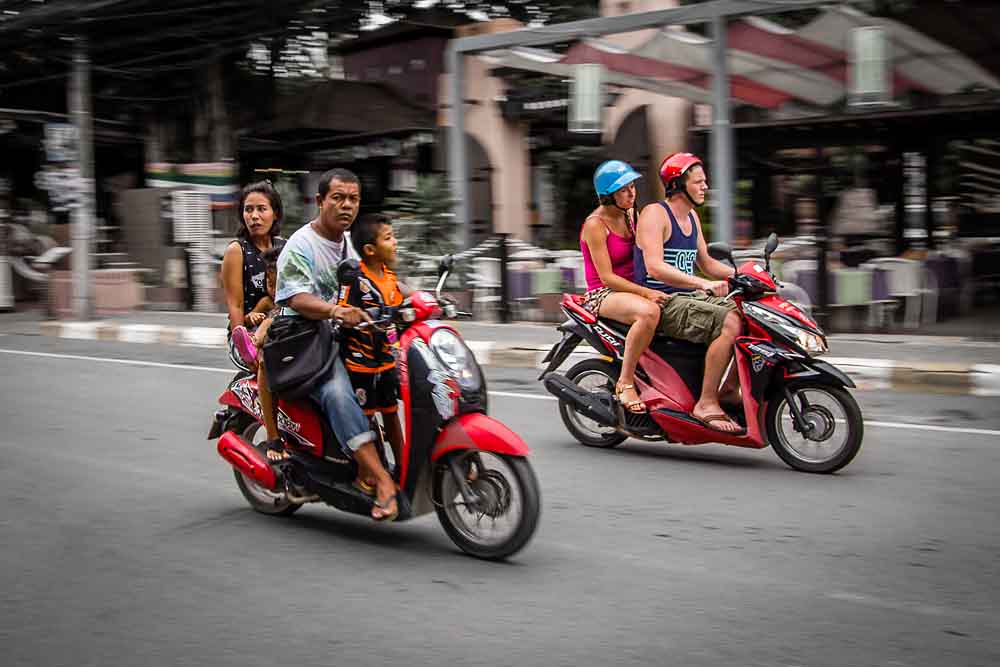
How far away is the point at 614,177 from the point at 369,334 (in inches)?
88.6

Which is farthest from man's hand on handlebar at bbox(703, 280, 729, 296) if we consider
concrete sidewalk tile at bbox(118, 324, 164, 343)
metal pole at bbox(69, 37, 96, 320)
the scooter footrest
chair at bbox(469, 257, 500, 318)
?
metal pole at bbox(69, 37, 96, 320)

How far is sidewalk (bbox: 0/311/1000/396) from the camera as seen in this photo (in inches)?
356

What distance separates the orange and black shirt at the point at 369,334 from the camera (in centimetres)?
461

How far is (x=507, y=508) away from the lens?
4426 mm

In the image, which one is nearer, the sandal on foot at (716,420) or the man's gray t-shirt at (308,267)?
the man's gray t-shirt at (308,267)

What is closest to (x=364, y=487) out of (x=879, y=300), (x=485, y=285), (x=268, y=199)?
(x=268, y=199)

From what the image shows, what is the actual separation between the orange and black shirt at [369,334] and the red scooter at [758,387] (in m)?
2.01

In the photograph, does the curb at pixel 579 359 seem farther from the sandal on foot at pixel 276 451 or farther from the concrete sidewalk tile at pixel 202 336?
the sandal on foot at pixel 276 451

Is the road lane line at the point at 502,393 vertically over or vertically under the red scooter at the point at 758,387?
under

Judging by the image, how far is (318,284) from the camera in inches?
183

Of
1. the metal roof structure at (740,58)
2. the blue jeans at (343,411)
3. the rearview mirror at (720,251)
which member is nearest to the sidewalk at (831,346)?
the metal roof structure at (740,58)

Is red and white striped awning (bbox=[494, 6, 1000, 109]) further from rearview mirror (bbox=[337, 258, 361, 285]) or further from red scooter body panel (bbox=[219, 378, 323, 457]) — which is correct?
rearview mirror (bbox=[337, 258, 361, 285])

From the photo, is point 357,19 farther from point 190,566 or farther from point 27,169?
point 190,566

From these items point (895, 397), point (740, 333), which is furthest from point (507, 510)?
point (895, 397)
